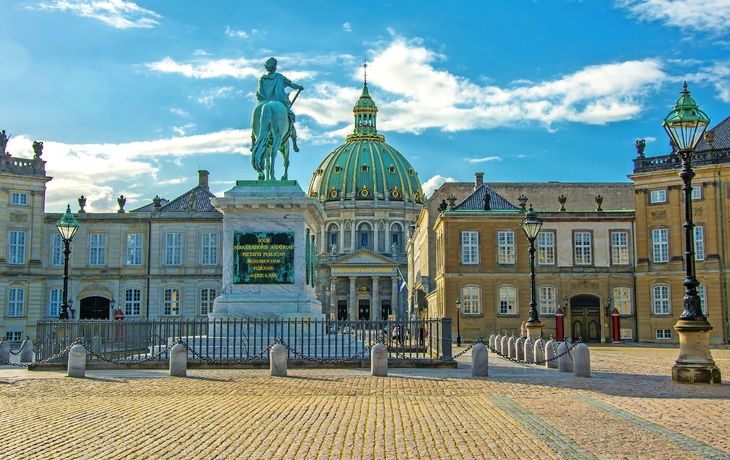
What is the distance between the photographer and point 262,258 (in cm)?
2528

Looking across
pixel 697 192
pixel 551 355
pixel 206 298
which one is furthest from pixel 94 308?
pixel 551 355

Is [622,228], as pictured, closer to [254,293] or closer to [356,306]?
[254,293]

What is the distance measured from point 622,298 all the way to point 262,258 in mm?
33832

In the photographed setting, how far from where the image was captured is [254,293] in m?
25.1

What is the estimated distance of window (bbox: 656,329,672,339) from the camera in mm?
50406

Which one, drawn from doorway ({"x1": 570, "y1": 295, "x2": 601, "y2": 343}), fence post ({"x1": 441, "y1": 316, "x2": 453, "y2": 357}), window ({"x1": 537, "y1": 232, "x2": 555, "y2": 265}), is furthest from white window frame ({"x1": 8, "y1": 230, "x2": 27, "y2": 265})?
fence post ({"x1": 441, "y1": 316, "x2": 453, "y2": 357})

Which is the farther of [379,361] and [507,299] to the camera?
[507,299]

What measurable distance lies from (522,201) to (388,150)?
9926cm

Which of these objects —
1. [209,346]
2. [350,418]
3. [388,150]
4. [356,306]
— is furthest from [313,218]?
[388,150]

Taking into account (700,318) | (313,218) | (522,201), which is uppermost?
(522,201)

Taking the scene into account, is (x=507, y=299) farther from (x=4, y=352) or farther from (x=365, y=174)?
(x=365, y=174)

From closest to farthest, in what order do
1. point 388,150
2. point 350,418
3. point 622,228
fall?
1. point 350,418
2. point 622,228
3. point 388,150

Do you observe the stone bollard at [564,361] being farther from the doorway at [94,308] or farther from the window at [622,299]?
the doorway at [94,308]

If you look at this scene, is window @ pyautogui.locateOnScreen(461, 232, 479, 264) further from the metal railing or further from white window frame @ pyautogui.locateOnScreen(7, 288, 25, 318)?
white window frame @ pyautogui.locateOnScreen(7, 288, 25, 318)
